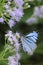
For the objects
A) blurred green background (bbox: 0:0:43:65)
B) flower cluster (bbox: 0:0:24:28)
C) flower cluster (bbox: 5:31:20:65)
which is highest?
blurred green background (bbox: 0:0:43:65)

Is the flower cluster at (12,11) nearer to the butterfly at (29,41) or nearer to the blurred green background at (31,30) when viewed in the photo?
the butterfly at (29,41)

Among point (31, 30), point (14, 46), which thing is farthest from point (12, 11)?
point (31, 30)

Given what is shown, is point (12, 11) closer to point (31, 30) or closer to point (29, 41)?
point (29, 41)

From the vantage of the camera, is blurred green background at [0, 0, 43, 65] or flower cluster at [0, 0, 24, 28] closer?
flower cluster at [0, 0, 24, 28]

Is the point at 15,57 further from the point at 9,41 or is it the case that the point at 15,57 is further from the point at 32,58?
the point at 32,58

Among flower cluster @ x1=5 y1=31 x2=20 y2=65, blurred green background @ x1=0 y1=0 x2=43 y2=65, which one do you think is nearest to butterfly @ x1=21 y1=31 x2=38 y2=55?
flower cluster @ x1=5 y1=31 x2=20 y2=65

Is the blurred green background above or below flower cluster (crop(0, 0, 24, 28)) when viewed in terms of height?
above

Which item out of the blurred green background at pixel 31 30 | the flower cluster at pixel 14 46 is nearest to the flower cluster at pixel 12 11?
the flower cluster at pixel 14 46

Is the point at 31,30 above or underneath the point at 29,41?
above

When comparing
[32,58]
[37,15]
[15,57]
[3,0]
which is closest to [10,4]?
[3,0]

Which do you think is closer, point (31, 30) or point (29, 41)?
point (29, 41)

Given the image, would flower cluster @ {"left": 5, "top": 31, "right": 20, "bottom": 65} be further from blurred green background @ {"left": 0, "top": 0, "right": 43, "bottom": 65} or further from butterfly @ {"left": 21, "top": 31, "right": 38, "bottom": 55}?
blurred green background @ {"left": 0, "top": 0, "right": 43, "bottom": 65}
